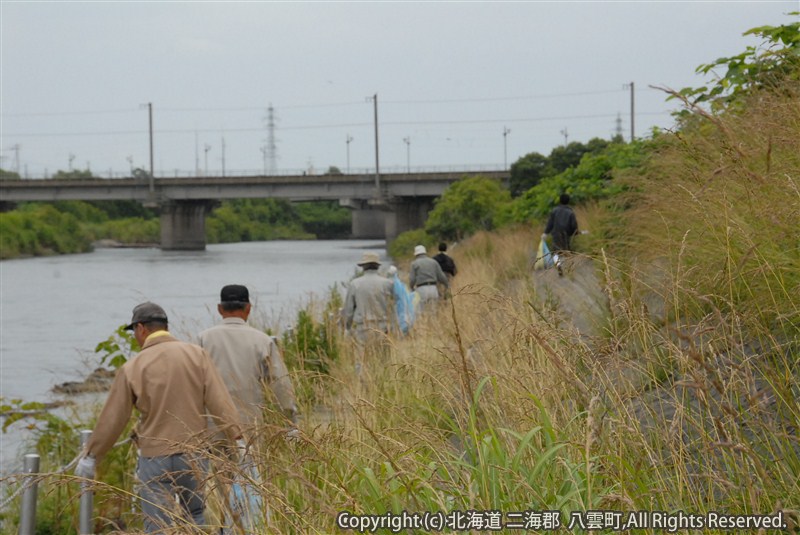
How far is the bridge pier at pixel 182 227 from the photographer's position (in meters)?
87.6

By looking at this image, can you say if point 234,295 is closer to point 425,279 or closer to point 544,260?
point 544,260

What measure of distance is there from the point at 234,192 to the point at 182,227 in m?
8.49

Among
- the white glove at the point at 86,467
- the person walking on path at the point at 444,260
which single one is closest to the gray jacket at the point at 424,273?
the person walking on path at the point at 444,260

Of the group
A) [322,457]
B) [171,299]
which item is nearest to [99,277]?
[171,299]

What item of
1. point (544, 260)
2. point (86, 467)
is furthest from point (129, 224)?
point (86, 467)

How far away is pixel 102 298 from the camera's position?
41.7 m

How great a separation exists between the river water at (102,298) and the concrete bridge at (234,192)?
508 centimetres

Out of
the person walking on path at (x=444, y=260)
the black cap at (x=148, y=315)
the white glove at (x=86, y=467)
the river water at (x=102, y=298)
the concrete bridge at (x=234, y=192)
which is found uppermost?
the concrete bridge at (x=234, y=192)

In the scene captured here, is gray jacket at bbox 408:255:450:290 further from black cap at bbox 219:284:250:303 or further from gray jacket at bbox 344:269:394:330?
black cap at bbox 219:284:250:303

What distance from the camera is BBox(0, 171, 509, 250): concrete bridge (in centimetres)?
7800

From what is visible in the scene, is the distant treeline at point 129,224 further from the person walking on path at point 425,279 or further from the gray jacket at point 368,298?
the gray jacket at point 368,298

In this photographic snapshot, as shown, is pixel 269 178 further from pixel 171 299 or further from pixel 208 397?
pixel 208 397

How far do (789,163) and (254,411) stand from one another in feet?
11.8

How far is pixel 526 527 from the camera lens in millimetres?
3193
